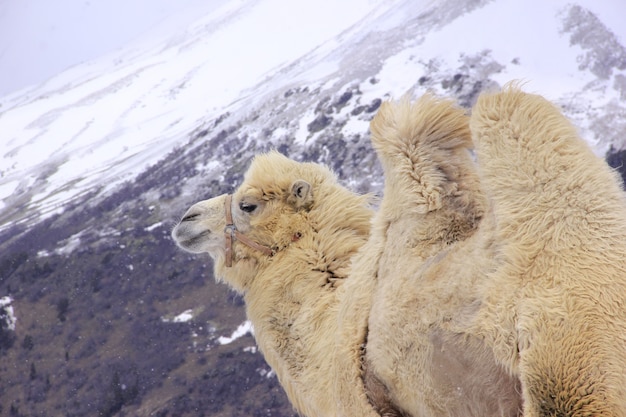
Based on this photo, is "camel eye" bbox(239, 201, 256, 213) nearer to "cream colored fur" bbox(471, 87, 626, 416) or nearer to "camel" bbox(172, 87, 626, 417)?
"camel" bbox(172, 87, 626, 417)

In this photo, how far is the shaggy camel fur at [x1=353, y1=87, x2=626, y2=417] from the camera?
6.41ft

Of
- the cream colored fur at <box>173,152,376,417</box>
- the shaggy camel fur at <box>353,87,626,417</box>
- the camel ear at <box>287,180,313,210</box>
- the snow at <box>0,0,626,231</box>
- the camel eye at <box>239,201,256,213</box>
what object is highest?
the shaggy camel fur at <box>353,87,626,417</box>

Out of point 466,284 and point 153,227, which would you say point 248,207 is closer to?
point 466,284

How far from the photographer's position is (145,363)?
25703 mm

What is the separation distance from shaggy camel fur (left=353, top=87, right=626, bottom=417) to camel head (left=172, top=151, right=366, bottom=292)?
4.09 ft

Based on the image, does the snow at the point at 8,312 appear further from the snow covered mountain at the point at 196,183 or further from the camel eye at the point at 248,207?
the camel eye at the point at 248,207

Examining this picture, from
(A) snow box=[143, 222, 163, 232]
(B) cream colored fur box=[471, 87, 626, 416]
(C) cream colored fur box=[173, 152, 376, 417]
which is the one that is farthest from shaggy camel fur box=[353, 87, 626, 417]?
(A) snow box=[143, 222, 163, 232]

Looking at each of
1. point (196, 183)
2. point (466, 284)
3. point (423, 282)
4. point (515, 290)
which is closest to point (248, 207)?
point (423, 282)

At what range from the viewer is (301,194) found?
4086 millimetres

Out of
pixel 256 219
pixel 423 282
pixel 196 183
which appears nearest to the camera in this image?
pixel 423 282

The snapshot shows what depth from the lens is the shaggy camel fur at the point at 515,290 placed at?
195 cm

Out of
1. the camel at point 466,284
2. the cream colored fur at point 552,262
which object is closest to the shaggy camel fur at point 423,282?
the camel at point 466,284

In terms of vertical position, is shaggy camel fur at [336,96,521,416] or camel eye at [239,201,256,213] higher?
shaggy camel fur at [336,96,521,416]

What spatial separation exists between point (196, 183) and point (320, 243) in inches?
1421
